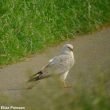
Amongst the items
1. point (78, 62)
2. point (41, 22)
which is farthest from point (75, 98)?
point (41, 22)

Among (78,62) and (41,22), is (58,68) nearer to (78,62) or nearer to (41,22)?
(78,62)

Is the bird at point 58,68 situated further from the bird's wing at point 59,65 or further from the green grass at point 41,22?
the green grass at point 41,22

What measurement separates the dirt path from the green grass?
0.30 metres

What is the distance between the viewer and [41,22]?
1570 centimetres

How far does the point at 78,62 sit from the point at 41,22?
7.73 ft

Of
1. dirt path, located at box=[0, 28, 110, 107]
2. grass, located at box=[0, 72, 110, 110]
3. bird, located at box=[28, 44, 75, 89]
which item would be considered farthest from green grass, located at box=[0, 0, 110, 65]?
grass, located at box=[0, 72, 110, 110]

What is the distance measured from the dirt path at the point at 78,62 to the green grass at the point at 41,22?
11.6 inches

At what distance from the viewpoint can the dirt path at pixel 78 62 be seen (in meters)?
11.8

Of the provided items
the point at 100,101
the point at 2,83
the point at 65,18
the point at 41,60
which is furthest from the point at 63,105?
the point at 65,18

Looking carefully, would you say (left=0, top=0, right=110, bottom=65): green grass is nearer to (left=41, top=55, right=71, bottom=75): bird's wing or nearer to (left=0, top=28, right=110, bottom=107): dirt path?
(left=0, top=28, right=110, bottom=107): dirt path

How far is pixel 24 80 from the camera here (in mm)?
12133

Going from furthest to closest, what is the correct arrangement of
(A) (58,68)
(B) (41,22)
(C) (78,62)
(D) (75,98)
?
1. (B) (41,22)
2. (C) (78,62)
3. (A) (58,68)
4. (D) (75,98)

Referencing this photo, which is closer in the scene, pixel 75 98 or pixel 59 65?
pixel 75 98

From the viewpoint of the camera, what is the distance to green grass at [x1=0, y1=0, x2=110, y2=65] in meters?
14.3
